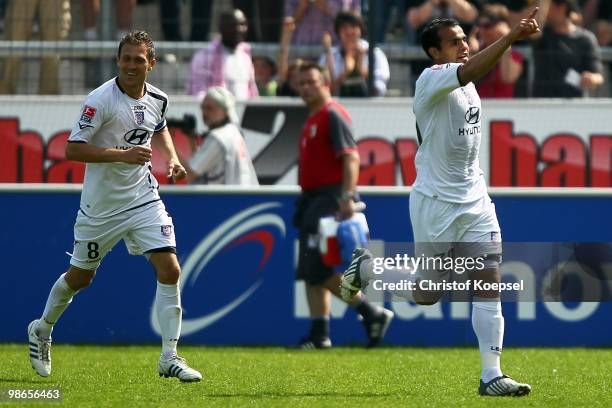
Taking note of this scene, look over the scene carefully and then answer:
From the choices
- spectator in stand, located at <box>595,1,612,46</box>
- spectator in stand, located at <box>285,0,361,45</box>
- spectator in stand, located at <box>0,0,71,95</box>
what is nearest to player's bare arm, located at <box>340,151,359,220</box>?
spectator in stand, located at <box>285,0,361,45</box>

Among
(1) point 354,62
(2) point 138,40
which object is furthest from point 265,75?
(2) point 138,40

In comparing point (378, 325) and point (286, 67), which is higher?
point (286, 67)

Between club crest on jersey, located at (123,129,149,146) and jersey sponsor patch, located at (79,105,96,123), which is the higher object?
jersey sponsor patch, located at (79,105,96,123)

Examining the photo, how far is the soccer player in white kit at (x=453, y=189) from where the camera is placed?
780 cm

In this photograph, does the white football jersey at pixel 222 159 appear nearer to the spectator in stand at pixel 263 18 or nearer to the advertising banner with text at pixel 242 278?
the advertising banner with text at pixel 242 278

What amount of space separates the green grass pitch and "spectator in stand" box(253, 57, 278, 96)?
4091 millimetres

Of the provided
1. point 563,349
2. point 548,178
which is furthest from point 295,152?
point 563,349

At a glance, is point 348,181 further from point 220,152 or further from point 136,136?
point 136,136

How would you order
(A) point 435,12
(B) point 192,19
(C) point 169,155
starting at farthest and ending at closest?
(A) point 435,12 → (B) point 192,19 → (C) point 169,155

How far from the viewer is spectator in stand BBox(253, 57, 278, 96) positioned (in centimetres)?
1448

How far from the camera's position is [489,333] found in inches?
306

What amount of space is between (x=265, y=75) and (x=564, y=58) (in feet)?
10.8

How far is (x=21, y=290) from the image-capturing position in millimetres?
11492

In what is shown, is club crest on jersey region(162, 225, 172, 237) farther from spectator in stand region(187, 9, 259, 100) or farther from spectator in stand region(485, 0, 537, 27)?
spectator in stand region(485, 0, 537, 27)
